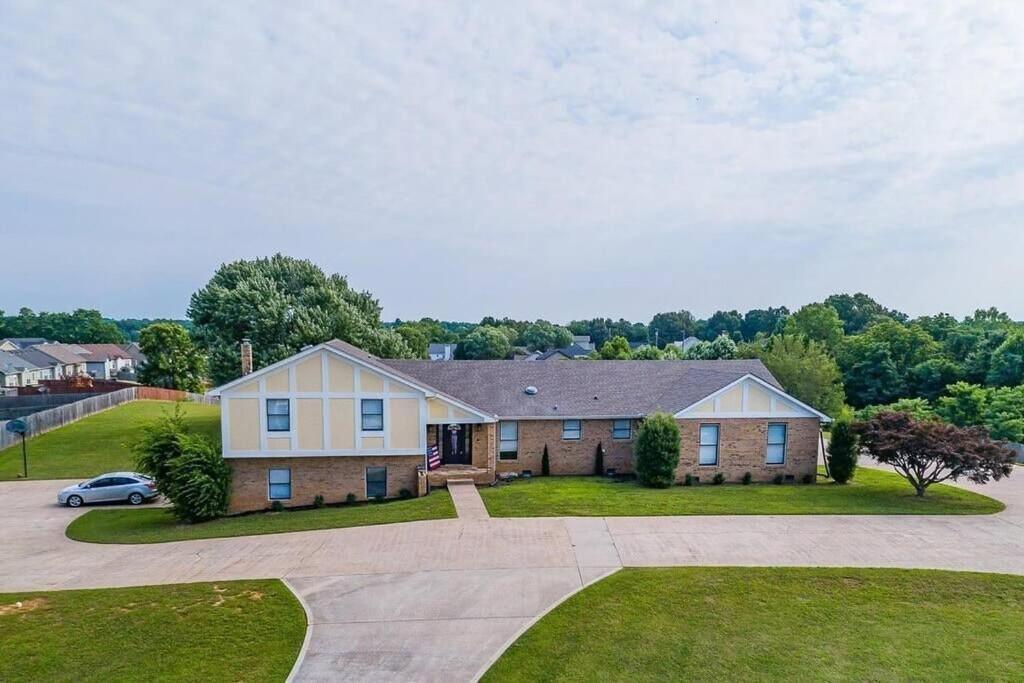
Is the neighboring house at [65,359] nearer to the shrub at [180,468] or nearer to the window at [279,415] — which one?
the shrub at [180,468]

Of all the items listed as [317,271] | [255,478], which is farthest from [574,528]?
[317,271]

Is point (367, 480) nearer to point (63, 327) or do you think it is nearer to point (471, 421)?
point (471, 421)

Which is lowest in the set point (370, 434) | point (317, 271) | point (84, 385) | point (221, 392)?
point (84, 385)

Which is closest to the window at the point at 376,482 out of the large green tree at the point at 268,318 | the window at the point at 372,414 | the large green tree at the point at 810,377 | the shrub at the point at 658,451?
the window at the point at 372,414

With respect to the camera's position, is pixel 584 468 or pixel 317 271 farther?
pixel 317 271

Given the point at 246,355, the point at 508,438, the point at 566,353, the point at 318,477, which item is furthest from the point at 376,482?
the point at 566,353

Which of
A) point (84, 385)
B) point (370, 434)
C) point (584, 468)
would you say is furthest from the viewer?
point (84, 385)

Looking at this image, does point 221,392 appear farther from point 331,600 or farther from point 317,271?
point 317,271
